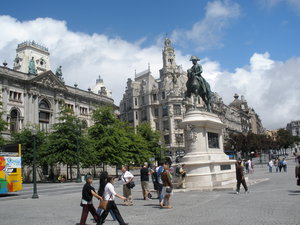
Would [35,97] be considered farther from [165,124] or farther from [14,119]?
[165,124]

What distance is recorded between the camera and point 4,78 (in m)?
47.2

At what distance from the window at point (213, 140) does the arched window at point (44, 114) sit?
36761mm

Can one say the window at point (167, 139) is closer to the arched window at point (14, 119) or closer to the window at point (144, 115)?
the window at point (144, 115)

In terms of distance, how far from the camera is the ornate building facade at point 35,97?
157 feet

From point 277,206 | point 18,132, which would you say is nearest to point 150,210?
point 277,206

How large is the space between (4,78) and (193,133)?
36.0 meters

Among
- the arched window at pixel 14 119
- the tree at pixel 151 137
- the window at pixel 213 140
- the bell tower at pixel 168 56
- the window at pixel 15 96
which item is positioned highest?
the bell tower at pixel 168 56

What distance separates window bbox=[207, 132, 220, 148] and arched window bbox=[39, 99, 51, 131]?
36.8m

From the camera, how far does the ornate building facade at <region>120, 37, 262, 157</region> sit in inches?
3204

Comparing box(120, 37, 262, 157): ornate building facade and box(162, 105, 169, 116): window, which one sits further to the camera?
box(162, 105, 169, 116): window

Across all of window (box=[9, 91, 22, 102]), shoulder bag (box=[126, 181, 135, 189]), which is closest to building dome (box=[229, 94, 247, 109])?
window (box=[9, 91, 22, 102])

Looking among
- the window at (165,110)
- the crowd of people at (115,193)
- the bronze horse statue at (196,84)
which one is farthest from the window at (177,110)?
the crowd of people at (115,193)

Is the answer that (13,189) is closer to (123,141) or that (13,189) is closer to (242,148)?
(123,141)

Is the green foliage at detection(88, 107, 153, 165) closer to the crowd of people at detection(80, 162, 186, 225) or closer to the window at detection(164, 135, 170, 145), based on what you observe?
the crowd of people at detection(80, 162, 186, 225)
